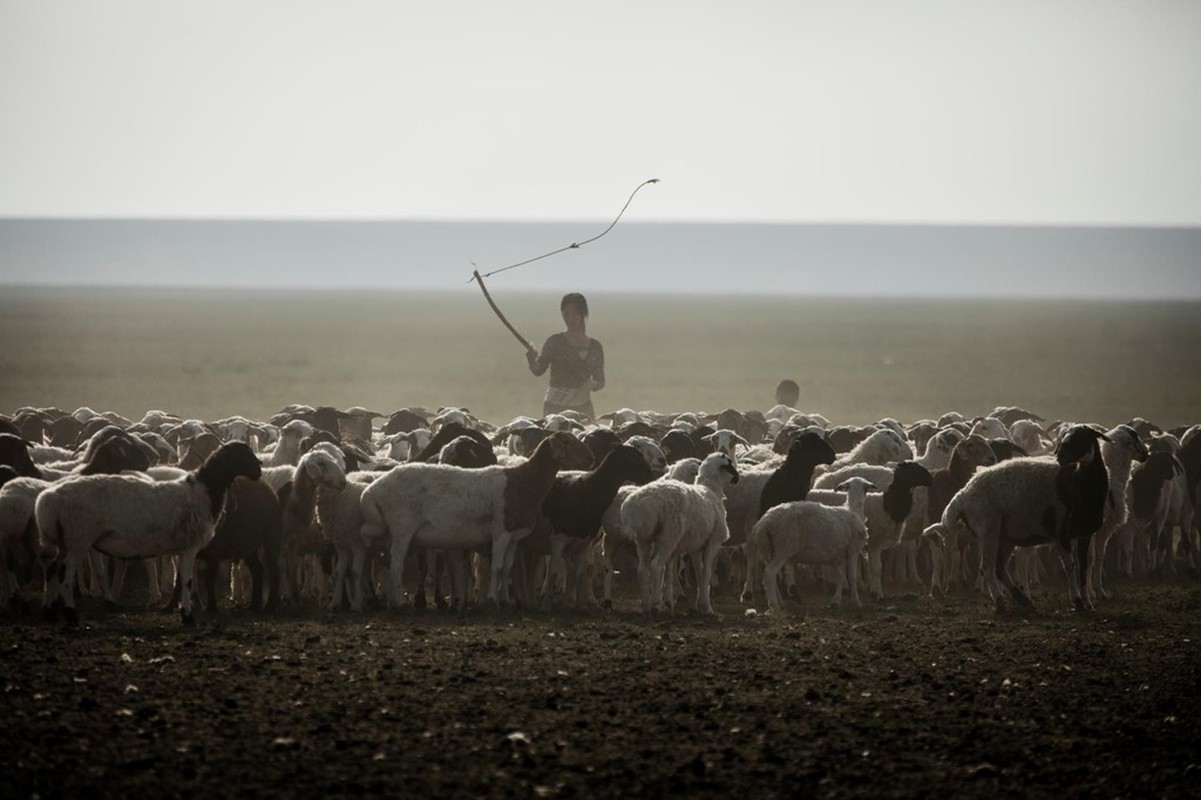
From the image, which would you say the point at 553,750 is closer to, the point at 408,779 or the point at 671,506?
the point at 408,779

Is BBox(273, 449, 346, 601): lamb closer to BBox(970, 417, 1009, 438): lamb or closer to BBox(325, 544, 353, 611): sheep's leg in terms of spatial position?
BBox(325, 544, 353, 611): sheep's leg

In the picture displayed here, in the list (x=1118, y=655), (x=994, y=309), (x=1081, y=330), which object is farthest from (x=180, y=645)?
(x=994, y=309)

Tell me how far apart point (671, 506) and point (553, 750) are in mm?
5185

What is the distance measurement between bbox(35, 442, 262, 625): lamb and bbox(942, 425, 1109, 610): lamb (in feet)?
21.8

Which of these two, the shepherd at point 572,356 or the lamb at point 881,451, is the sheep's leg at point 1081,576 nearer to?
the lamb at point 881,451

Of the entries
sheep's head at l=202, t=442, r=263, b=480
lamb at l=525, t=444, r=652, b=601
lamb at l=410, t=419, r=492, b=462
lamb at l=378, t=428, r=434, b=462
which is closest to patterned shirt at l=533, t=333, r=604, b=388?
lamb at l=378, t=428, r=434, b=462

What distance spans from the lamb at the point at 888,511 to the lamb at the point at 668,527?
6.72ft

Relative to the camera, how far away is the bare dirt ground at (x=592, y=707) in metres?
9.09

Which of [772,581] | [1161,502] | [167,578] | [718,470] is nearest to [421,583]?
[718,470]

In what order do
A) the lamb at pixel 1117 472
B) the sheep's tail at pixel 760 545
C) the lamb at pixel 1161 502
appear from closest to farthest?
1. the sheep's tail at pixel 760 545
2. the lamb at pixel 1117 472
3. the lamb at pixel 1161 502

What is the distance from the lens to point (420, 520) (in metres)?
14.6

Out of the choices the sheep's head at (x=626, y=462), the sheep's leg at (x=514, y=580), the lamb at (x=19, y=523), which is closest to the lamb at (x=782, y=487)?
the sheep's head at (x=626, y=462)

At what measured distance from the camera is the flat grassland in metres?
56.0

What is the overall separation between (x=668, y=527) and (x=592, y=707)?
4.09 metres
